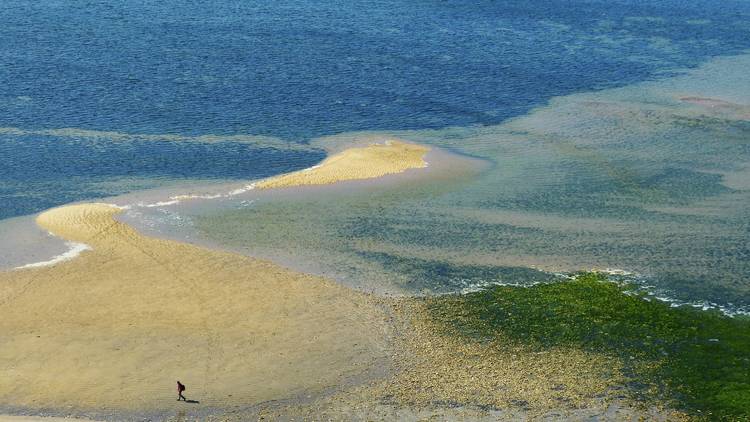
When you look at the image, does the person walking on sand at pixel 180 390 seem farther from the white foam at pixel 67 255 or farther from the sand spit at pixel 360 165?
the sand spit at pixel 360 165

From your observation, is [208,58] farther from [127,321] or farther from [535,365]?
[535,365]

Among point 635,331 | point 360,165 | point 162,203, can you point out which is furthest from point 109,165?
point 635,331

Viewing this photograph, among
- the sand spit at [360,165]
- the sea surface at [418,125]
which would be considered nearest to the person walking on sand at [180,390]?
the sea surface at [418,125]

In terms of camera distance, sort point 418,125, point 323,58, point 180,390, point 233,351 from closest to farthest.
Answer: point 180,390, point 233,351, point 418,125, point 323,58

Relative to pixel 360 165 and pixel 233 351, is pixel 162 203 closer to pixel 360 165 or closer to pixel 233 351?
pixel 360 165

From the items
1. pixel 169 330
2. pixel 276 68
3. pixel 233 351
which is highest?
pixel 276 68

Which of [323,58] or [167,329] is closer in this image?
[167,329]
